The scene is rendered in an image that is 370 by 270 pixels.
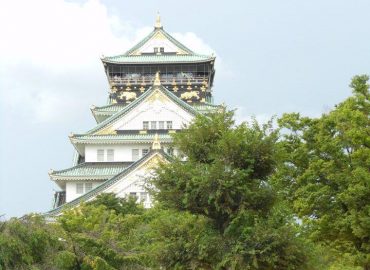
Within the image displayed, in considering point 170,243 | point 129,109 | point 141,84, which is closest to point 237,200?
point 170,243

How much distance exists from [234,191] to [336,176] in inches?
291

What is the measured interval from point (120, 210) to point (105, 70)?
27.6 metres

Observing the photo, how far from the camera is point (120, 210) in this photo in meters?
37.6

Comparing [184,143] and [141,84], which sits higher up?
[141,84]

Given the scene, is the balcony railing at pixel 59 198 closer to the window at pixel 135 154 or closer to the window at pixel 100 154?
the window at pixel 100 154

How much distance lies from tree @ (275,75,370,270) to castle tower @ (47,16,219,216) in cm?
1545

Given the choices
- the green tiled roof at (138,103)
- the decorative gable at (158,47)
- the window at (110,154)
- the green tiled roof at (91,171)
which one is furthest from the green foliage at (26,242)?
the decorative gable at (158,47)

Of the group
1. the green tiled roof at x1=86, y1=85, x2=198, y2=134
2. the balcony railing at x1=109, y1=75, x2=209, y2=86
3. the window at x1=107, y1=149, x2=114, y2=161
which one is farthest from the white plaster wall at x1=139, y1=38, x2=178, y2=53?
the window at x1=107, y1=149, x2=114, y2=161

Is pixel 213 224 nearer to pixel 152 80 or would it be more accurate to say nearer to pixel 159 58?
pixel 152 80

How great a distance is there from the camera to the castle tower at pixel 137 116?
48.0m

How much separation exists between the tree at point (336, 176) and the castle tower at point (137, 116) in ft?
50.7

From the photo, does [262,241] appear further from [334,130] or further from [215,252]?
[334,130]

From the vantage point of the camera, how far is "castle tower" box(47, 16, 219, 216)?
48031mm

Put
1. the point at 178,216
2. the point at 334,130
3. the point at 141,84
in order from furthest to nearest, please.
A: the point at 141,84 < the point at 334,130 < the point at 178,216
